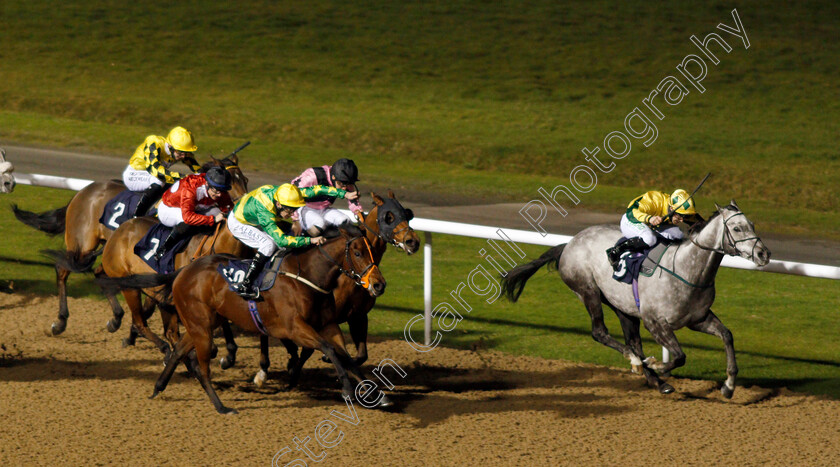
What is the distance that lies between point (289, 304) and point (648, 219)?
2.54 meters

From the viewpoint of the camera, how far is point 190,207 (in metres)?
7.68

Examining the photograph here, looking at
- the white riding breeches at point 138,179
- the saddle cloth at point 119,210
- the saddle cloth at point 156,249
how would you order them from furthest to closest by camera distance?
the white riding breeches at point 138,179
the saddle cloth at point 119,210
the saddle cloth at point 156,249

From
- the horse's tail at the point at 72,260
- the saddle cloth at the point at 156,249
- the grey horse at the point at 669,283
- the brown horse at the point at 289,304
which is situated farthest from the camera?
the horse's tail at the point at 72,260

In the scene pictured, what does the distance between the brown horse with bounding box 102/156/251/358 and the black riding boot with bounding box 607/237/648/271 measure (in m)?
2.71

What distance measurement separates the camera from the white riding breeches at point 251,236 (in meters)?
6.89

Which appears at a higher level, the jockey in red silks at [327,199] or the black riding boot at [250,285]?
the jockey in red silks at [327,199]

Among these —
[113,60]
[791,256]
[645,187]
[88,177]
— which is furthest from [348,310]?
[113,60]

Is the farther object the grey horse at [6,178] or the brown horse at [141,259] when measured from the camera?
the grey horse at [6,178]

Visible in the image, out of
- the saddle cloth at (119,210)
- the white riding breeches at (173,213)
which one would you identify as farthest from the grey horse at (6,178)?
the white riding breeches at (173,213)

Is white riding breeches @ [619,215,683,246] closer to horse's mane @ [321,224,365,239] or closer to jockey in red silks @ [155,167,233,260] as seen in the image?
horse's mane @ [321,224,365,239]

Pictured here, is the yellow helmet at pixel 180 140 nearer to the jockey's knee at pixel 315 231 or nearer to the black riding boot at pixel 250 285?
the jockey's knee at pixel 315 231

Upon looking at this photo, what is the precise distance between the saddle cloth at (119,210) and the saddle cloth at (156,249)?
0.80m

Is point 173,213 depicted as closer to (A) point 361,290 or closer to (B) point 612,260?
(A) point 361,290

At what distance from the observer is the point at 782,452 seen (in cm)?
605
